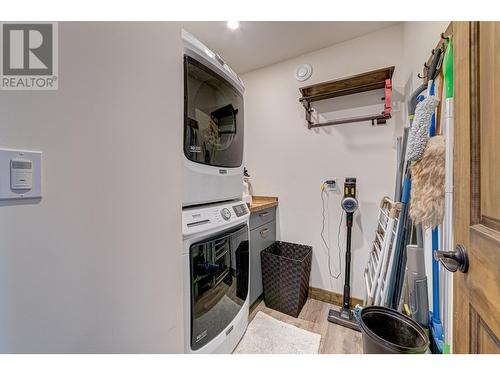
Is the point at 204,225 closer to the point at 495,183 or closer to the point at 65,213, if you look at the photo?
the point at 65,213

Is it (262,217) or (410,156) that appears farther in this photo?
(262,217)

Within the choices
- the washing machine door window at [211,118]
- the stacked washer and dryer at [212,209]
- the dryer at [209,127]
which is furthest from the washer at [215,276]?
the washing machine door window at [211,118]

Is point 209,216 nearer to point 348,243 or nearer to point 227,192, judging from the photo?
point 227,192

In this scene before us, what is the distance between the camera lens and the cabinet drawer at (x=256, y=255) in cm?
168

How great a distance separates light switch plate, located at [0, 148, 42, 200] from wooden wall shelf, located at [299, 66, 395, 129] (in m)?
1.86

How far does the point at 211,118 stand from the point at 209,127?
0.06 meters

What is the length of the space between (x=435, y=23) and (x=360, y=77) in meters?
0.54

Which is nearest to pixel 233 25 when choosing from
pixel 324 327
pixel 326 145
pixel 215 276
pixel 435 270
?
pixel 326 145

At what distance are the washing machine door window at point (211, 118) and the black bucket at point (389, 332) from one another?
1.14 meters

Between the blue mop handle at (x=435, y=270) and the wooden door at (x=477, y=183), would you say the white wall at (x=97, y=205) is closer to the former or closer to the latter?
the wooden door at (x=477, y=183)

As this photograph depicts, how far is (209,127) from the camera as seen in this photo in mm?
1091

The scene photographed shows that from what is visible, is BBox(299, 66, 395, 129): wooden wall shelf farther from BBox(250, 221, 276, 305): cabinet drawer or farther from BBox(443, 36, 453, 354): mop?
BBox(250, 221, 276, 305): cabinet drawer
